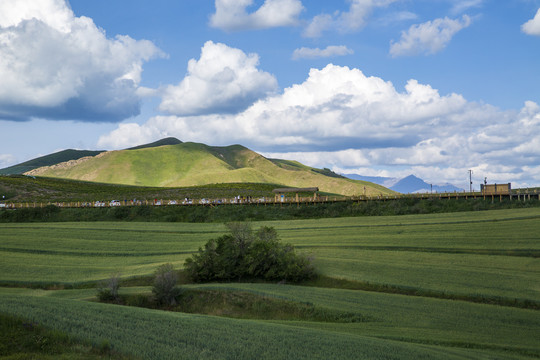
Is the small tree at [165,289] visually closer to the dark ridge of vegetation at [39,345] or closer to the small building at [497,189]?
the dark ridge of vegetation at [39,345]

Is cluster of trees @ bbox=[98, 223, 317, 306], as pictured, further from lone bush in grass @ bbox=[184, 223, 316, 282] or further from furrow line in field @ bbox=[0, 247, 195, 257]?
furrow line in field @ bbox=[0, 247, 195, 257]

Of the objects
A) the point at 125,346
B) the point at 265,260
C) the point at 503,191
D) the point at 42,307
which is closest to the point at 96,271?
the point at 265,260

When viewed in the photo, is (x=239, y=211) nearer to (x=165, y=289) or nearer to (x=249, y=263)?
(x=249, y=263)

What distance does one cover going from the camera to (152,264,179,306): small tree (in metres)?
32.8

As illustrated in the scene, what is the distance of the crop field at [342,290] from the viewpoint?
17875 mm

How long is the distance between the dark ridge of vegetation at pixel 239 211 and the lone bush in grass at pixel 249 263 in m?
44.3

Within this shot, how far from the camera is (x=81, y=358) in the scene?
13.6 m

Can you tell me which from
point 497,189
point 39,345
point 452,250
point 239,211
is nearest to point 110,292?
point 39,345

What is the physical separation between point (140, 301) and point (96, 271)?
13.6 metres

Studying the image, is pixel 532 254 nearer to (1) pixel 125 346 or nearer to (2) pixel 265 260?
(2) pixel 265 260

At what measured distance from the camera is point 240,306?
3231 cm

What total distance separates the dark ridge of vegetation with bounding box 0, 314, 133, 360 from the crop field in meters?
0.54

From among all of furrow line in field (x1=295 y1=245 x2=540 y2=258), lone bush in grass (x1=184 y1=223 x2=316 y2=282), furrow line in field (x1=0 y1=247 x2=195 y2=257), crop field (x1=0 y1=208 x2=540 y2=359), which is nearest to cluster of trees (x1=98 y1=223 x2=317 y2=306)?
lone bush in grass (x1=184 y1=223 x2=316 y2=282)

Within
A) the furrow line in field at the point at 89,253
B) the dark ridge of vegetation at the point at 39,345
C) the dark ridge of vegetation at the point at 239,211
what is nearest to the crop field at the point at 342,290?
the furrow line in field at the point at 89,253
